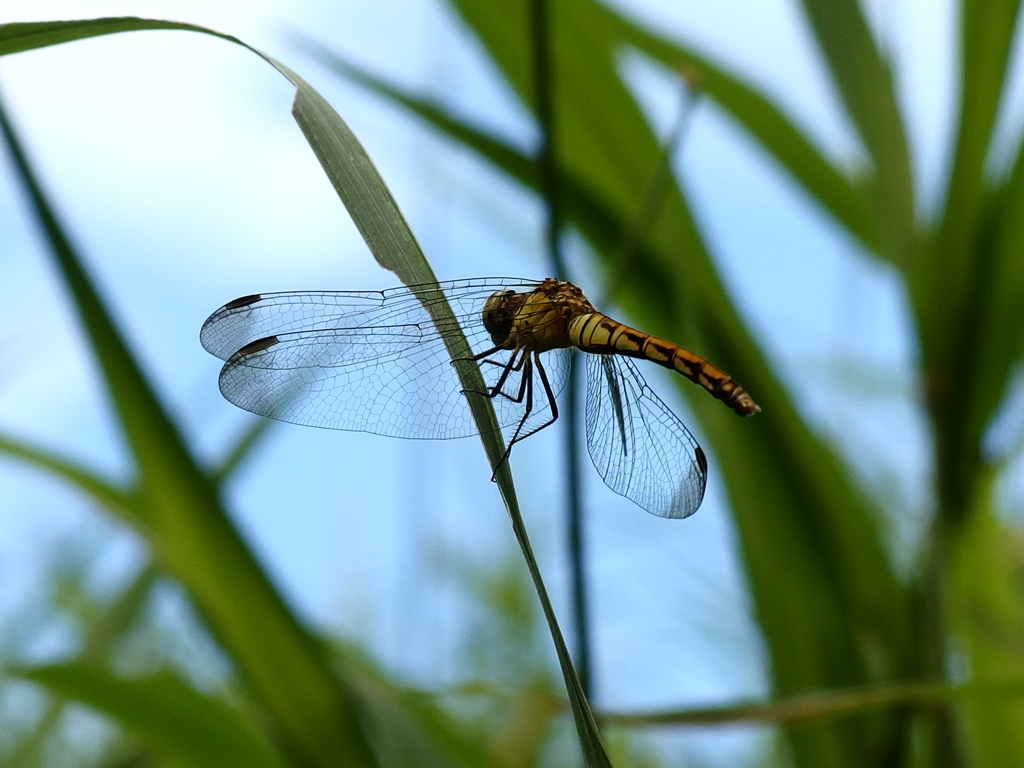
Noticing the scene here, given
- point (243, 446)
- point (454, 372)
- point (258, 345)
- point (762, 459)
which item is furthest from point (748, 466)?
point (243, 446)

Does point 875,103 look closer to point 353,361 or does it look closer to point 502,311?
point 502,311

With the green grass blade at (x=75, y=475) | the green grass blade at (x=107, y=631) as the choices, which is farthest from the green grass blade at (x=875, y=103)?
the green grass blade at (x=107, y=631)

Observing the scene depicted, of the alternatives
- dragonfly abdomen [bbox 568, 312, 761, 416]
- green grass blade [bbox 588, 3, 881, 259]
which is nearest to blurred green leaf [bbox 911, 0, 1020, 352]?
green grass blade [bbox 588, 3, 881, 259]

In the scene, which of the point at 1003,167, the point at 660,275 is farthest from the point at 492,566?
the point at 1003,167

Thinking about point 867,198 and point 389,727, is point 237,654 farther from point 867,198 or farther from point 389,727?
point 867,198

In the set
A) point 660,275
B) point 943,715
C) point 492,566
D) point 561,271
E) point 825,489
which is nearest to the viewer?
point 561,271

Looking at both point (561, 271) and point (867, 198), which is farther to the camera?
point (867, 198)

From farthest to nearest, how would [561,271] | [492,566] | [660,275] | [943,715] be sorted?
[492,566] → [660,275] → [943,715] → [561,271]
